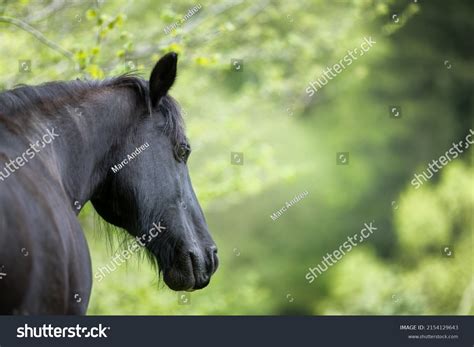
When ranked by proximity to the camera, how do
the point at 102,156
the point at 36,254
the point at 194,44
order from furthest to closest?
1. the point at 194,44
2. the point at 102,156
3. the point at 36,254

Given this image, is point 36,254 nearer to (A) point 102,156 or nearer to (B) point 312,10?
(A) point 102,156

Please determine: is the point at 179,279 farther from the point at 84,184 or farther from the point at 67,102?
the point at 67,102

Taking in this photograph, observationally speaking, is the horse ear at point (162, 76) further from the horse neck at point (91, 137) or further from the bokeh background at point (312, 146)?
the bokeh background at point (312, 146)

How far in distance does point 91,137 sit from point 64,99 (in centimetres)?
28

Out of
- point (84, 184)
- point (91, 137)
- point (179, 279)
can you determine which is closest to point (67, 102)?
point (91, 137)

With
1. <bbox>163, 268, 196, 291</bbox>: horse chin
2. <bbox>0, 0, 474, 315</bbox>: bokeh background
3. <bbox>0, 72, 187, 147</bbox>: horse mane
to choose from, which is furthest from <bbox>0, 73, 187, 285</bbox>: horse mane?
<bbox>0, 0, 474, 315</bbox>: bokeh background

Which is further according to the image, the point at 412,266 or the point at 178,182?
the point at 412,266

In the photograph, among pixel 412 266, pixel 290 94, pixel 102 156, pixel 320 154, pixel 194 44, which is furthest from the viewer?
pixel 320 154

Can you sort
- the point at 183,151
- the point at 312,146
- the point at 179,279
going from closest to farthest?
the point at 179,279
the point at 183,151
the point at 312,146

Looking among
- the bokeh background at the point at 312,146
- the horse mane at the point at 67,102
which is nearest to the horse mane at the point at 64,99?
the horse mane at the point at 67,102

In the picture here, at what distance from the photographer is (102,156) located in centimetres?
538

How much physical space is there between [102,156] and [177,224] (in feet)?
2.11

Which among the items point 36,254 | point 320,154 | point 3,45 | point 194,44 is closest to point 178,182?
point 36,254

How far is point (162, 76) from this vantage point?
5574 mm
